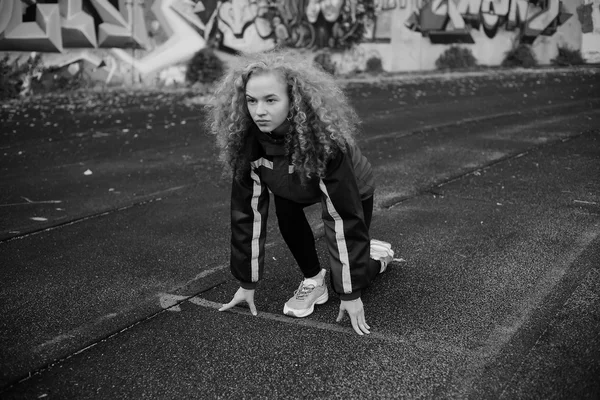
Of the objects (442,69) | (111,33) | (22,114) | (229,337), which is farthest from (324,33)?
(229,337)

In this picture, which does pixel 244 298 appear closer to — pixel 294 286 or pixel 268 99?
pixel 294 286

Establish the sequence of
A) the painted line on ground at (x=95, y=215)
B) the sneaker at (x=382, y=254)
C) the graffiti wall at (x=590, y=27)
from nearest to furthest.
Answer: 1. the sneaker at (x=382, y=254)
2. the painted line on ground at (x=95, y=215)
3. the graffiti wall at (x=590, y=27)

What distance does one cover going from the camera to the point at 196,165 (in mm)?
6207

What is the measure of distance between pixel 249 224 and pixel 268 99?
603mm

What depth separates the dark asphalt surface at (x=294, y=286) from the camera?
230 centimetres

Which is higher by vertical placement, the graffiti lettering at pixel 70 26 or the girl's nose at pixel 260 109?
the graffiti lettering at pixel 70 26

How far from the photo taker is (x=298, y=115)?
2504 mm

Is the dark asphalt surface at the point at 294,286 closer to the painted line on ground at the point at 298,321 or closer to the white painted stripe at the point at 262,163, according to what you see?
the painted line on ground at the point at 298,321

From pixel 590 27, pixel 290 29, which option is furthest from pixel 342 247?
pixel 590 27

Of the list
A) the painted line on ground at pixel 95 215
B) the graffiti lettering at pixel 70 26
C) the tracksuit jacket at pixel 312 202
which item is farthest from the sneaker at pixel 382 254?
the graffiti lettering at pixel 70 26

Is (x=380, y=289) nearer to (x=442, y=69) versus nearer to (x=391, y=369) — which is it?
(x=391, y=369)

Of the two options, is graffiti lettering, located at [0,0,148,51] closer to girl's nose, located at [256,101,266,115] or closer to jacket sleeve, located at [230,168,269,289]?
jacket sleeve, located at [230,168,269,289]

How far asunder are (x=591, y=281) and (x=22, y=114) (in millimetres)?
9794

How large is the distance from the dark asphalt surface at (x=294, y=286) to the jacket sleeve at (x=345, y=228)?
0.30 m
